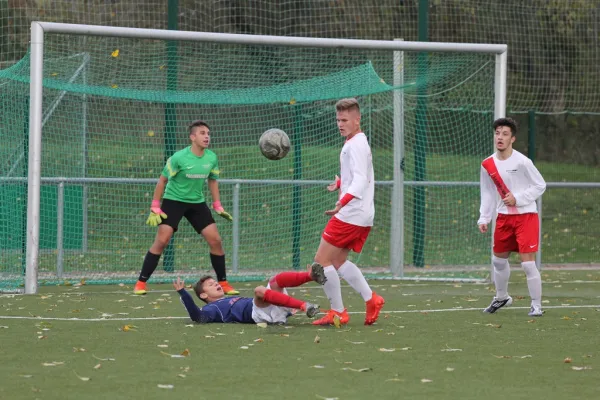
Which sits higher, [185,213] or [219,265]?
[185,213]

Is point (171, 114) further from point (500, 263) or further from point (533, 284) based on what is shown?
point (533, 284)

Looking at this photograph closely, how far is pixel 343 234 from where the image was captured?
903 cm

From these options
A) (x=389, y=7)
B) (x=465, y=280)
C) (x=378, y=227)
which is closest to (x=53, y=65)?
(x=465, y=280)

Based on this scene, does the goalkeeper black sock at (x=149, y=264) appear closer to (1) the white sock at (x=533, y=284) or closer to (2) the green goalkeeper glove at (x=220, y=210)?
(2) the green goalkeeper glove at (x=220, y=210)

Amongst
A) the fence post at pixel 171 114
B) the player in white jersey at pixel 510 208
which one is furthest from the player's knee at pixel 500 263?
the fence post at pixel 171 114

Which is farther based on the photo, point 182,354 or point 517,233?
point 517,233

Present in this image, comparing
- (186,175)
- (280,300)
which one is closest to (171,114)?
(186,175)

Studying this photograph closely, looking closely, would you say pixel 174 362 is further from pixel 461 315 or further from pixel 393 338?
pixel 461 315

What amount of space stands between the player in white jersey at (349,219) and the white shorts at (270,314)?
0.31 meters

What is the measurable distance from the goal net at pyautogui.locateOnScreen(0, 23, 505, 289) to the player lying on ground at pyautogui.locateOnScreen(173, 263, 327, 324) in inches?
161

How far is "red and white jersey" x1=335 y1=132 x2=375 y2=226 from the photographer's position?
8859 millimetres

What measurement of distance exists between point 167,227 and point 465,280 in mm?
4220

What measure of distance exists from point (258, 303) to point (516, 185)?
286 centimetres

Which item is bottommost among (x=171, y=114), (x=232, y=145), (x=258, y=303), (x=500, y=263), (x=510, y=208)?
(x=258, y=303)
